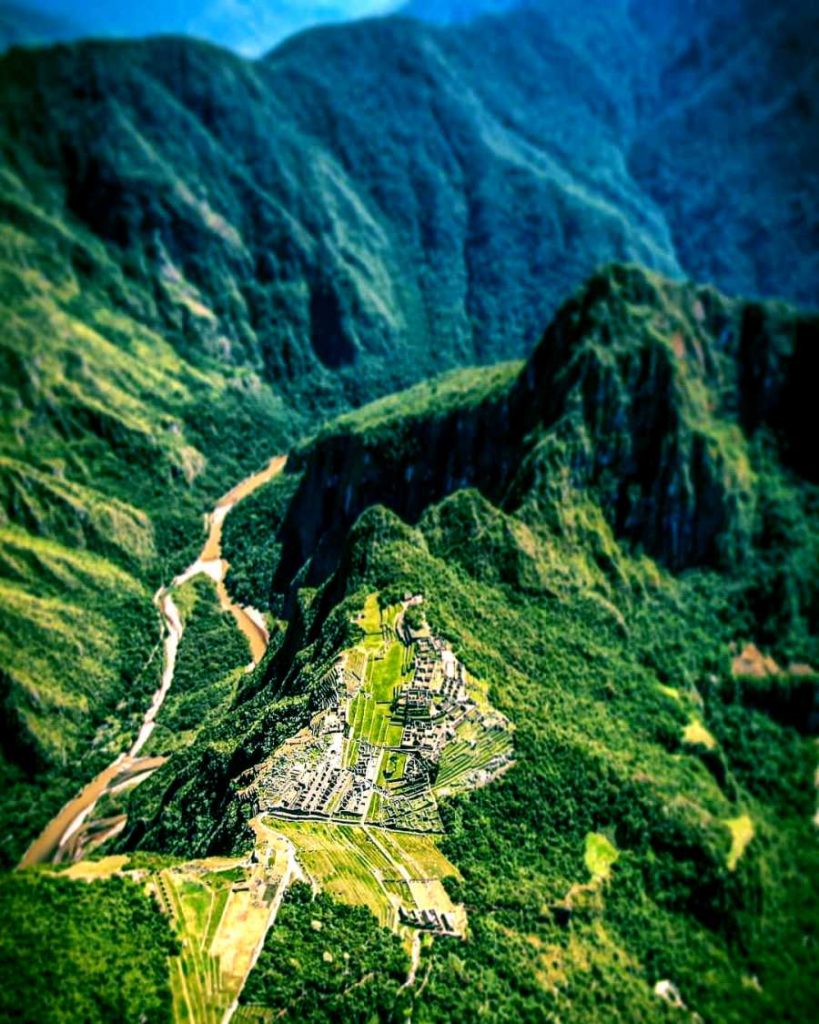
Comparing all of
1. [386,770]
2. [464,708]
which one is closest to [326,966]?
[386,770]

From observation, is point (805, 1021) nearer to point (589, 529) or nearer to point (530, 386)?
point (589, 529)

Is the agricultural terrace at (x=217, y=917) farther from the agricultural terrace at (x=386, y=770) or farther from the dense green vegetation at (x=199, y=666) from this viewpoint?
the dense green vegetation at (x=199, y=666)

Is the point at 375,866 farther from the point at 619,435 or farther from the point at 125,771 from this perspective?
the point at 619,435

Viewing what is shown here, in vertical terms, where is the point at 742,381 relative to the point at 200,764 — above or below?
above

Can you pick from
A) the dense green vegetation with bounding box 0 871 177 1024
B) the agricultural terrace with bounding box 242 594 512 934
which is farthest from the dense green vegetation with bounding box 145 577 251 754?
the dense green vegetation with bounding box 0 871 177 1024

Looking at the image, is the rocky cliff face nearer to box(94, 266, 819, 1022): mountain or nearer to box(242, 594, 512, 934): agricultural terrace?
box(94, 266, 819, 1022): mountain

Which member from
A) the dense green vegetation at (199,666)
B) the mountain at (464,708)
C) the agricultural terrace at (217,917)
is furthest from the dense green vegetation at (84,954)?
the dense green vegetation at (199,666)

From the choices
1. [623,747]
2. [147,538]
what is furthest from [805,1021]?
[147,538]
